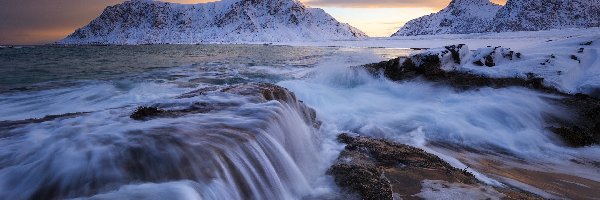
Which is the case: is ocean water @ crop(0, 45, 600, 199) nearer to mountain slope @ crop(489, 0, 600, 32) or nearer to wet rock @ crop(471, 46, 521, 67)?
wet rock @ crop(471, 46, 521, 67)

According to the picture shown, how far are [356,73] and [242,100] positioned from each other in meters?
7.20

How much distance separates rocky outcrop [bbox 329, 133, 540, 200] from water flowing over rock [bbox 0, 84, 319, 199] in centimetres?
50

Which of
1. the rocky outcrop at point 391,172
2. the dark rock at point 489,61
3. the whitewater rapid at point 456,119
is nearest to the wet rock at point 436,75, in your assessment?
the whitewater rapid at point 456,119

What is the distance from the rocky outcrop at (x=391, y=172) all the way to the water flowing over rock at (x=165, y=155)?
1.64ft

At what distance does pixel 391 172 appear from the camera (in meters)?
4.33

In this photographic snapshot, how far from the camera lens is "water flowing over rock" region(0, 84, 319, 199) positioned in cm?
304

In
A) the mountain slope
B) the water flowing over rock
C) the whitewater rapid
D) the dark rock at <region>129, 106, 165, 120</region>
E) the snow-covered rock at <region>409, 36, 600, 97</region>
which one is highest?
the mountain slope

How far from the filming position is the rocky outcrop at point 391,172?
12.5 feet

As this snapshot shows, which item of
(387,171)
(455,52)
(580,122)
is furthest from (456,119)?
(455,52)

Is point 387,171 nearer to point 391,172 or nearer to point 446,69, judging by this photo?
point 391,172

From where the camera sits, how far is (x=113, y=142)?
Result: 374cm

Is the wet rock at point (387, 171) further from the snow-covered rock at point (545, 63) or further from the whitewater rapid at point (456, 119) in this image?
the snow-covered rock at point (545, 63)

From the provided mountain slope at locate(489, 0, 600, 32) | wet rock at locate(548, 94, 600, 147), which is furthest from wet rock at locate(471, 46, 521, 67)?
mountain slope at locate(489, 0, 600, 32)

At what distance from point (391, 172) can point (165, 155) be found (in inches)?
97.4
